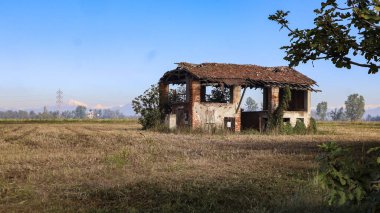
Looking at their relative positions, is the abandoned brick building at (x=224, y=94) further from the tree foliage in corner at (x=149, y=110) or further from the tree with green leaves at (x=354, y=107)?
the tree with green leaves at (x=354, y=107)

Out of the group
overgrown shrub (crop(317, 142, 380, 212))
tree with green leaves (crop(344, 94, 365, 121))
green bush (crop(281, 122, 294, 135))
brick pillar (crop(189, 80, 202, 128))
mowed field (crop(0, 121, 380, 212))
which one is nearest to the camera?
overgrown shrub (crop(317, 142, 380, 212))

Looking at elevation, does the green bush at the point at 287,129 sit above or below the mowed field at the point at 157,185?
above

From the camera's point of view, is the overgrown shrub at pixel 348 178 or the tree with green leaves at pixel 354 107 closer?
the overgrown shrub at pixel 348 178

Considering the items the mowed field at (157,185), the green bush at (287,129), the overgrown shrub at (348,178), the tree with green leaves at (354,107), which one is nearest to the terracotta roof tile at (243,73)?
the green bush at (287,129)

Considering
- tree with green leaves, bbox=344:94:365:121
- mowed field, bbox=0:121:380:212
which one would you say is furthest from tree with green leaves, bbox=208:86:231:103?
tree with green leaves, bbox=344:94:365:121

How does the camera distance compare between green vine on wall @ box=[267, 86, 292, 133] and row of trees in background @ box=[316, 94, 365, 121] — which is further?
row of trees in background @ box=[316, 94, 365, 121]

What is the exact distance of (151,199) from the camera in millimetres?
8391

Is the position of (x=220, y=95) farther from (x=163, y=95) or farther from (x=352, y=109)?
(x=352, y=109)

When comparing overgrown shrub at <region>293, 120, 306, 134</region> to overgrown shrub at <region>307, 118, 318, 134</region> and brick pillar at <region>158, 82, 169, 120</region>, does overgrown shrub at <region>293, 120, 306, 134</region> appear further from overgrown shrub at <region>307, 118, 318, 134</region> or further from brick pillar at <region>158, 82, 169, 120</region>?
brick pillar at <region>158, 82, 169, 120</region>

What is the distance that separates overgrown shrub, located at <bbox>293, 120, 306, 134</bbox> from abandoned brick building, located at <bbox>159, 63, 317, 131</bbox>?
85 cm

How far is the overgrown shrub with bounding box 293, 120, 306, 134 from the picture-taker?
35844 mm

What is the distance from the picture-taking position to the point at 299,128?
36.2 metres

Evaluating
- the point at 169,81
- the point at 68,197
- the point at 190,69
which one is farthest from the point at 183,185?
the point at 169,81

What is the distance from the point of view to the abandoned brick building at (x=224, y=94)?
34.6m
